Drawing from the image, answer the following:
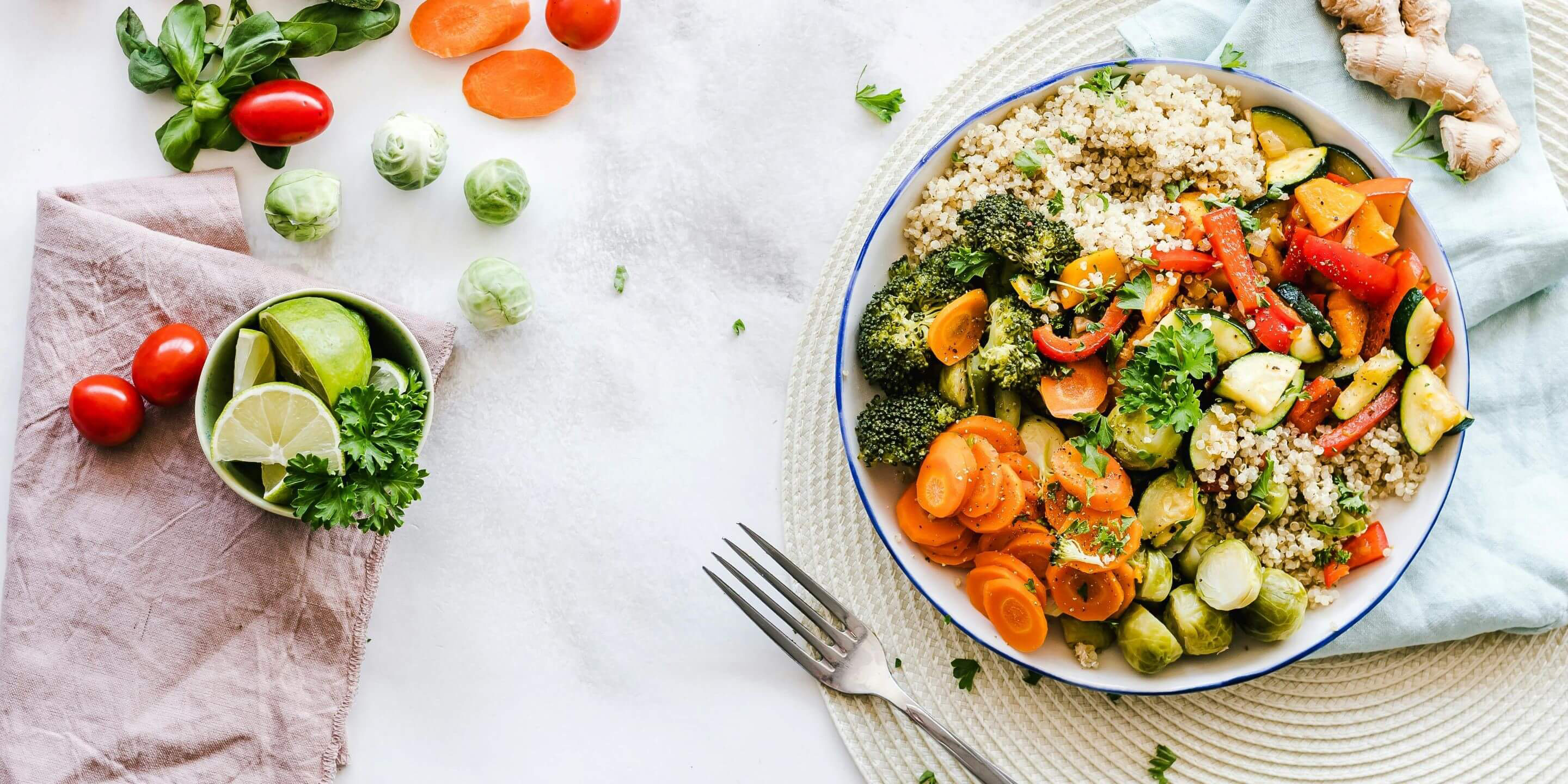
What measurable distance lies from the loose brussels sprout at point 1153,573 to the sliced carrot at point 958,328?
2.24ft

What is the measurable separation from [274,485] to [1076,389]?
6.85 ft

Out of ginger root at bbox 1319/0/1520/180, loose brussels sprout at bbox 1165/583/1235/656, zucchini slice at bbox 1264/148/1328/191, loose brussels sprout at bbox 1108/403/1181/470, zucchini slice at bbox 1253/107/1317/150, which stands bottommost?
loose brussels sprout at bbox 1165/583/1235/656

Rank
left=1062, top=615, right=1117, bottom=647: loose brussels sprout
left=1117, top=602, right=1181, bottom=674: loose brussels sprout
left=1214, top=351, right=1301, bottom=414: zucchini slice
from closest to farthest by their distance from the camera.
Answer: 1. left=1214, top=351, right=1301, bottom=414: zucchini slice
2. left=1117, top=602, right=1181, bottom=674: loose brussels sprout
3. left=1062, top=615, right=1117, bottom=647: loose brussels sprout

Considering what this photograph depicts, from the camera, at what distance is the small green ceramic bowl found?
2.57 meters

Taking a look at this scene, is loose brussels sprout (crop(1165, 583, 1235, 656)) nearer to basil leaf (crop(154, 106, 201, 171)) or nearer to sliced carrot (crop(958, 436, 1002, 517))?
sliced carrot (crop(958, 436, 1002, 517))

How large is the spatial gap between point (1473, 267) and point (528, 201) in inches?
107

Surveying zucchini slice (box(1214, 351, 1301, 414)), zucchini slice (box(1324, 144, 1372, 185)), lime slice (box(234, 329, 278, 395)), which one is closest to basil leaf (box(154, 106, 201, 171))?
lime slice (box(234, 329, 278, 395))

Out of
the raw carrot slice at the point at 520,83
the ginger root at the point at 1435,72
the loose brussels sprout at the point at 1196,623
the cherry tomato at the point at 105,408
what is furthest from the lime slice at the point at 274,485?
the ginger root at the point at 1435,72

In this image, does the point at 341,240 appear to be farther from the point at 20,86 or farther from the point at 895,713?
the point at 895,713

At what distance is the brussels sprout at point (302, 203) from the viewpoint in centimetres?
285

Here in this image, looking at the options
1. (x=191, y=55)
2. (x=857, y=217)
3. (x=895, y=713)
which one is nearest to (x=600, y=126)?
(x=857, y=217)

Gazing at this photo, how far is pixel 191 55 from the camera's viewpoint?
→ 9.49ft

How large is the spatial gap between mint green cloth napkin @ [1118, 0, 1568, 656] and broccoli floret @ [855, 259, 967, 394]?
0.98m

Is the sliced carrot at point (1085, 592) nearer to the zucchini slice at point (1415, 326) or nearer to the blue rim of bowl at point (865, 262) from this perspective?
the blue rim of bowl at point (865, 262)
